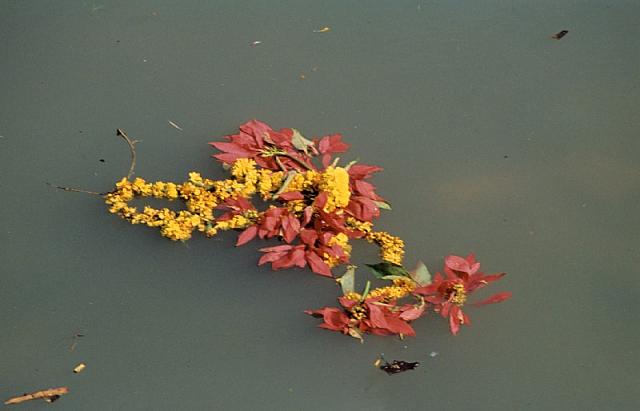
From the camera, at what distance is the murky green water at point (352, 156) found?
1312 millimetres

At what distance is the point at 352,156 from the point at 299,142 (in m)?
0.12

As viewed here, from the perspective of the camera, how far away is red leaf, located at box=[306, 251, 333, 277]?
4.45 feet

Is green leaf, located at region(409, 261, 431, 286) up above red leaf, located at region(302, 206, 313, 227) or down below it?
below

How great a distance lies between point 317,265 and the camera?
4.47ft

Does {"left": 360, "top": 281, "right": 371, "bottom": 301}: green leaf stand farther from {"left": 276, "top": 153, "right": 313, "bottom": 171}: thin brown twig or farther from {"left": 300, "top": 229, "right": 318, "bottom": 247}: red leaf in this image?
{"left": 276, "top": 153, "right": 313, "bottom": 171}: thin brown twig

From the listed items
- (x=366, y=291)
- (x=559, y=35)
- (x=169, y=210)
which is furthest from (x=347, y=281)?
(x=559, y=35)

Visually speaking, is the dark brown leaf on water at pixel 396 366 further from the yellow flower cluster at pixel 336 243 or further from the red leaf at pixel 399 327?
the yellow flower cluster at pixel 336 243

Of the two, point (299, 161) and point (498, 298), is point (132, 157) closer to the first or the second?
point (299, 161)

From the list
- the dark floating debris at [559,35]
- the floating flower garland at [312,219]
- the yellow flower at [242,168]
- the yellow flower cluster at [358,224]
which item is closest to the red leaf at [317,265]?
the floating flower garland at [312,219]

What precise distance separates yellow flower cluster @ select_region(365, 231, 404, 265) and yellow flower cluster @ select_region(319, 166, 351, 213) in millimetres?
91

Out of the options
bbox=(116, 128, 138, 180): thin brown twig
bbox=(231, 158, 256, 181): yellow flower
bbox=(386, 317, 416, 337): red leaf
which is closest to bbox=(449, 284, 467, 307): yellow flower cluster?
bbox=(386, 317, 416, 337): red leaf

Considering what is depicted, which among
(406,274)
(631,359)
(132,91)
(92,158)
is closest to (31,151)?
(92,158)

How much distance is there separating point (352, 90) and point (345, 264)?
0.43m

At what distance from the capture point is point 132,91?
5.33 feet
